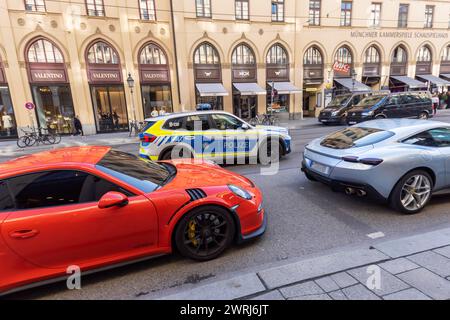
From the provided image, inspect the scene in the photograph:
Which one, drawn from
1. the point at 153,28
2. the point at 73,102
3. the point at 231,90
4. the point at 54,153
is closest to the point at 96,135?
the point at 73,102

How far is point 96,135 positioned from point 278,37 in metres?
16.0

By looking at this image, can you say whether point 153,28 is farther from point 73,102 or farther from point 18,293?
point 18,293

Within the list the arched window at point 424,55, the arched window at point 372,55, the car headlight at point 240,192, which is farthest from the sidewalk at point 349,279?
the arched window at point 424,55

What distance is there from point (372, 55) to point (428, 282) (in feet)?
87.1

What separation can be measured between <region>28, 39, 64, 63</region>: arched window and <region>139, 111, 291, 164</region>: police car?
1421cm

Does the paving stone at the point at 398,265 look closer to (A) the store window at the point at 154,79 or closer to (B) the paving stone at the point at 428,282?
(B) the paving stone at the point at 428,282

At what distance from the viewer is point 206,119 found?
6590 millimetres

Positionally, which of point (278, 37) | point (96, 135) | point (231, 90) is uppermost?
point (278, 37)

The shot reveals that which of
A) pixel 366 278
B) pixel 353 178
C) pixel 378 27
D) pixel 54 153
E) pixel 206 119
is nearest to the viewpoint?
pixel 366 278

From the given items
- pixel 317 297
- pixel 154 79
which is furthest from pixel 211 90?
pixel 317 297

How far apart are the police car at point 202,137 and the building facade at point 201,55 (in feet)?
35.0

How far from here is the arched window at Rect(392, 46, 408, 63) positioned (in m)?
24.0

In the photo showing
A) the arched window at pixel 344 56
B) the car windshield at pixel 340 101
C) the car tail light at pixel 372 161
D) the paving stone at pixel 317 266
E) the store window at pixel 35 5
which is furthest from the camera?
the arched window at pixel 344 56

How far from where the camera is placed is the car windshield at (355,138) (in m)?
3.99
